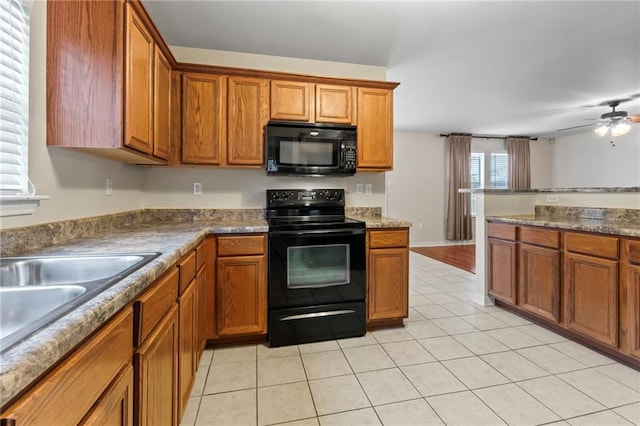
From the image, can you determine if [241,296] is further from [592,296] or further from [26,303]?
[592,296]

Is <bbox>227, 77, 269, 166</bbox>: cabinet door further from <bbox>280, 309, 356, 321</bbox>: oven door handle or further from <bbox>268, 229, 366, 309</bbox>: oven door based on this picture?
<bbox>280, 309, 356, 321</bbox>: oven door handle

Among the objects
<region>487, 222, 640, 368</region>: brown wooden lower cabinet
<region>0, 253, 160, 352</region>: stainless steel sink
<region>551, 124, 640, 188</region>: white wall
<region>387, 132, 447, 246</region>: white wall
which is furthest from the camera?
<region>387, 132, 447, 246</region>: white wall

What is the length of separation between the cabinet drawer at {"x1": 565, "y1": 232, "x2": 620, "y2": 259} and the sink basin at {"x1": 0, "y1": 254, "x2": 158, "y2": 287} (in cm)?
276

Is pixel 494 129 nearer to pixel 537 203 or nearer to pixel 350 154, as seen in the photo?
pixel 537 203

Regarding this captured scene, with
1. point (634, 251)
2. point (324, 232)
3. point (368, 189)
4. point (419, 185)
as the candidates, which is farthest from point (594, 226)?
point (419, 185)

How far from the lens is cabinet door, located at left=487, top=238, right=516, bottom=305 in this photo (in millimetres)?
2885

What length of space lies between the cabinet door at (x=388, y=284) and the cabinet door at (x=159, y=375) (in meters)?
1.58

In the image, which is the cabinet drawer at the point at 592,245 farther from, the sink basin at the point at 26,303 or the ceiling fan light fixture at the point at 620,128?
the ceiling fan light fixture at the point at 620,128

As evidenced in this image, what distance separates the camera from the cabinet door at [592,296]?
6.82 ft

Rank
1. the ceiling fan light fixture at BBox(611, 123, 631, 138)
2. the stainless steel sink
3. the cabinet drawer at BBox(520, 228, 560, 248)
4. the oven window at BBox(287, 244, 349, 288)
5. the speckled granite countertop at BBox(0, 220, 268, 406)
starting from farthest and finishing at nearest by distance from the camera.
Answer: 1. the ceiling fan light fixture at BBox(611, 123, 631, 138)
2. the cabinet drawer at BBox(520, 228, 560, 248)
3. the oven window at BBox(287, 244, 349, 288)
4. the stainless steel sink
5. the speckled granite countertop at BBox(0, 220, 268, 406)

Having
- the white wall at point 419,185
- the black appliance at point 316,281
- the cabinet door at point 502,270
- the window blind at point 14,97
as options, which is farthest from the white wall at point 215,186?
the white wall at point 419,185

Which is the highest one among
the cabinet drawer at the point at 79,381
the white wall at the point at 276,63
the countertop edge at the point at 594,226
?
the white wall at the point at 276,63

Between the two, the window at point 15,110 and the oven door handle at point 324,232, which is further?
the oven door handle at point 324,232

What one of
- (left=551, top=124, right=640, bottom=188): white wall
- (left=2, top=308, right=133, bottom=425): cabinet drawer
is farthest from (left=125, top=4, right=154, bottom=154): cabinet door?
(left=551, top=124, right=640, bottom=188): white wall
